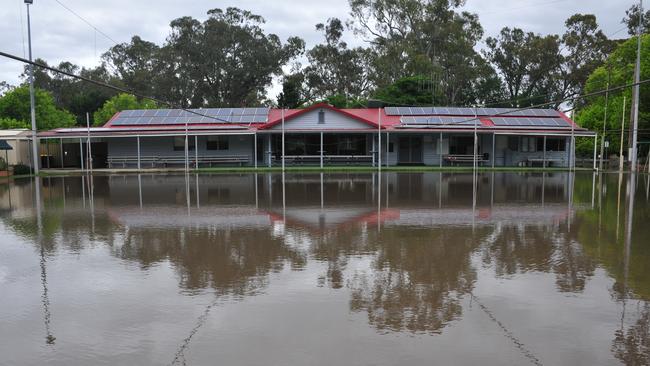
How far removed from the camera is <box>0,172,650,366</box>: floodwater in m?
5.10

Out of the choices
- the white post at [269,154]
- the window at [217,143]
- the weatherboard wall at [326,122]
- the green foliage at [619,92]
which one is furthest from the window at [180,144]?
the green foliage at [619,92]

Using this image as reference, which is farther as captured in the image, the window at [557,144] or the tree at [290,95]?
the tree at [290,95]

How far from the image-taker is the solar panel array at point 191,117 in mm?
36312

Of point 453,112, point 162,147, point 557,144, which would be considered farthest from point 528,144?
point 162,147

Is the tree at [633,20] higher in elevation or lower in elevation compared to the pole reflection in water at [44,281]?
higher

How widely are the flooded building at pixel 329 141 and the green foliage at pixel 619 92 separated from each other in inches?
250

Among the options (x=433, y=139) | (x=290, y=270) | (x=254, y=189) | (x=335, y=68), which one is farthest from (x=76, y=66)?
(x=290, y=270)

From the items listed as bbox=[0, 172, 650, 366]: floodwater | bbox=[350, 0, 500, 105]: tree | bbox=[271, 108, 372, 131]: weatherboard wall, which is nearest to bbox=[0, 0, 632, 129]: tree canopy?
bbox=[350, 0, 500, 105]: tree

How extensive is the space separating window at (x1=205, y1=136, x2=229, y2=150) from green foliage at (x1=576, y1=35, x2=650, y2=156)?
27650mm

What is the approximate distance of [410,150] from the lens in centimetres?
3719

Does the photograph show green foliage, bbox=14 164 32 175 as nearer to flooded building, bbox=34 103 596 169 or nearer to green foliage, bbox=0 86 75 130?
flooded building, bbox=34 103 596 169

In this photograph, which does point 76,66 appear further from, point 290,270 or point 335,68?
point 290,270

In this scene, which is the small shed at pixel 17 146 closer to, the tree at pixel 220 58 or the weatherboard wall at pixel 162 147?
the weatherboard wall at pixel 162 147

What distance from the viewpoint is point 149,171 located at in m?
33.6
